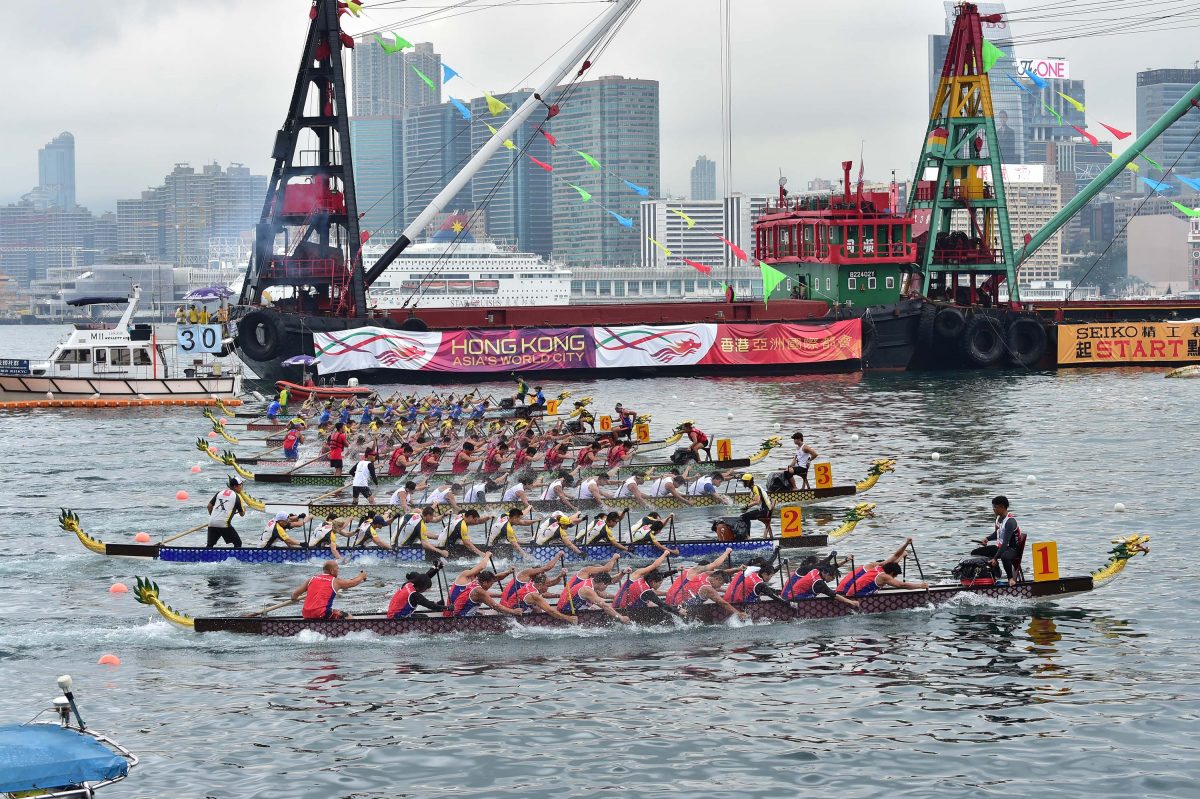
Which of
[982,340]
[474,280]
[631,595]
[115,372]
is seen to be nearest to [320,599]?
[631,595]

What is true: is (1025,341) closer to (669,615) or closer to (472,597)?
(669,615)

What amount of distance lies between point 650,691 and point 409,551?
31.5ft

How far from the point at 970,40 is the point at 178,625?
217ft

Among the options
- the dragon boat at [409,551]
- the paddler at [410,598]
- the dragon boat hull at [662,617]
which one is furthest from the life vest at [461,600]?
the dragon boat at [409,551]

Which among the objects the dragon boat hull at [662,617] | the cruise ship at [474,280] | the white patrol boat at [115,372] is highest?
the cruise ship at [474,280]

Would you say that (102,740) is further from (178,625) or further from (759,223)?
(759,223)

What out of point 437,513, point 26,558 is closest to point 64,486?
point 26,558

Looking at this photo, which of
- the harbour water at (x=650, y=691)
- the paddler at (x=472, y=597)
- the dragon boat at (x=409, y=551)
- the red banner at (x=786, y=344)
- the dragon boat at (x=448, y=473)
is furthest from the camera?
the red banner at (x=786, y=344)

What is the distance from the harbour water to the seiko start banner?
1590 inches

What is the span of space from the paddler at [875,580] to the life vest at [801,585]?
517 mm

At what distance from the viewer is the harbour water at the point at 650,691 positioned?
17188mm

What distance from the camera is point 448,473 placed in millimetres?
38531

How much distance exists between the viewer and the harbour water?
677 inches

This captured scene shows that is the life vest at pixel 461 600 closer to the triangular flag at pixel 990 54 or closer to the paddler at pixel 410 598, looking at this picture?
the paddler at pixel 410 598
